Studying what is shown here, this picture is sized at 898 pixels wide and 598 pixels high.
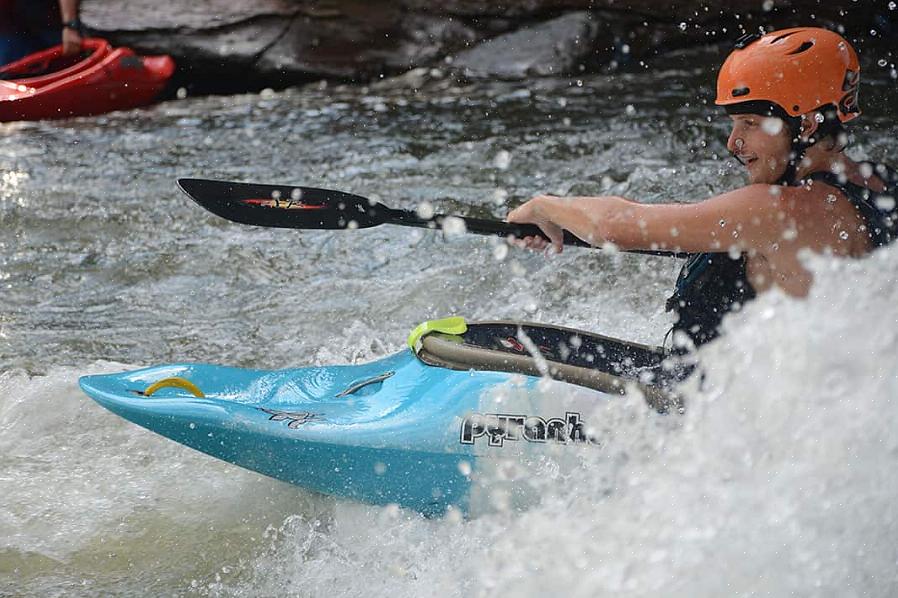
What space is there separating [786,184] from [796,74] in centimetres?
23

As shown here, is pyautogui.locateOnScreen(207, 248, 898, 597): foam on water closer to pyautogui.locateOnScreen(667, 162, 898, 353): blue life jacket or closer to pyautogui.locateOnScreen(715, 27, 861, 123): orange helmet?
pyautogui.locateOnScreen(667, 162, 898, 353): blue life jacket

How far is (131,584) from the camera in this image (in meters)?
2.70

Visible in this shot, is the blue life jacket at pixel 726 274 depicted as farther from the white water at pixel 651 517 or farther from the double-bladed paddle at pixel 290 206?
the double-bladed paddle at pixel 290 206

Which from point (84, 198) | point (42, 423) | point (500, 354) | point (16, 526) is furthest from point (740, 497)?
point (84, 198)

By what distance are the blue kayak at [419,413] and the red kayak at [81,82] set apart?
4.58 metres

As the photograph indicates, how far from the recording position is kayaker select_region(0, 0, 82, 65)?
24.2 ft

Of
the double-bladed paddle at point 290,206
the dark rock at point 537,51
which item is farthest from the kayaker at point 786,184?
the dark rock at point 537,51

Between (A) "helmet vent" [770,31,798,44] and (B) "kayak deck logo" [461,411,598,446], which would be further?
(B) "kayak deck logo" [461,411,598,446]

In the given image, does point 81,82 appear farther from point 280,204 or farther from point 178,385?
point 178,385

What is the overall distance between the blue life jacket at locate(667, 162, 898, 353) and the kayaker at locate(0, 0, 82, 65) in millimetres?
5972

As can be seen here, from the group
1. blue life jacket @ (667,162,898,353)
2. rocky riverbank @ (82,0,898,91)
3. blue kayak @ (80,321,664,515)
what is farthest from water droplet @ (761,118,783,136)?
rocky riverbank @ (82,0,898,91)

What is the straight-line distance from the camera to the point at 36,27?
7.95 meters

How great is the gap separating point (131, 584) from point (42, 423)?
866 millimetres

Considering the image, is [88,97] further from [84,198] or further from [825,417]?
[825,417]
